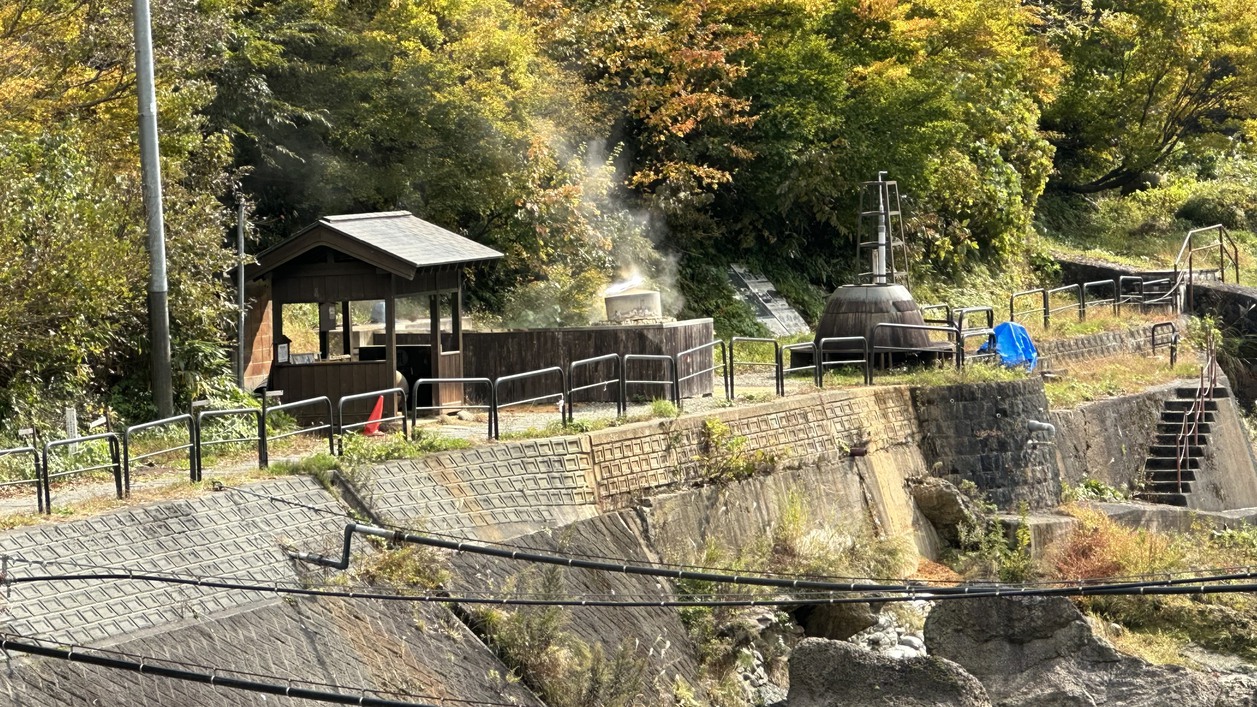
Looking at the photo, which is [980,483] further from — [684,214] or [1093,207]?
[1093,207]

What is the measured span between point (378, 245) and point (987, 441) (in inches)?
365

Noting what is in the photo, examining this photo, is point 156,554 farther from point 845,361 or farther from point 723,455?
point 845,361

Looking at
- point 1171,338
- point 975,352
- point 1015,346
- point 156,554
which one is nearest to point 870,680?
point 156,554

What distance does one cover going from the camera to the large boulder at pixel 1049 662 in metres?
16.1

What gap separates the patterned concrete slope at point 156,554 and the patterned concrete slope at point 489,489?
0.77 meters

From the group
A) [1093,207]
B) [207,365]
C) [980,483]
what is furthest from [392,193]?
[1093,207]

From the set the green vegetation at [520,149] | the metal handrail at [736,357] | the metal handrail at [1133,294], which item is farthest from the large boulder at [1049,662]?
the metal handrail at [1133,294]

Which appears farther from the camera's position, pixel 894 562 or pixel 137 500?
pixel 894 562

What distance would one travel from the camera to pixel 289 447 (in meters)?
17.6

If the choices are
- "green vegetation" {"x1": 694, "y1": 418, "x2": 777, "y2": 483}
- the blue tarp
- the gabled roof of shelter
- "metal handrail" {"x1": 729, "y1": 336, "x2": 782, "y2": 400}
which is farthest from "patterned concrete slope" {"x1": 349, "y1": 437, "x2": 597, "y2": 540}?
the blue tarp

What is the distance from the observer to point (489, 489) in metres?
16.6

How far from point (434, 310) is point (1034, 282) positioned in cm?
2467

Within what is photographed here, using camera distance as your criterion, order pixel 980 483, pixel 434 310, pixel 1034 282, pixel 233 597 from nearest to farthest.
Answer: pixel 233 597 → pixel 434 310 → pixel 980 483 → pixel 1034 282

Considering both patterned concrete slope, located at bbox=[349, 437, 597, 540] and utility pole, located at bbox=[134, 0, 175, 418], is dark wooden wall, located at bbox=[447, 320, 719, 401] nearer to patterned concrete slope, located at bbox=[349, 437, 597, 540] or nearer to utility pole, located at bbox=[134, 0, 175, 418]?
patterned concrete slope, located at bbox=[349, 437, 597, 540]
